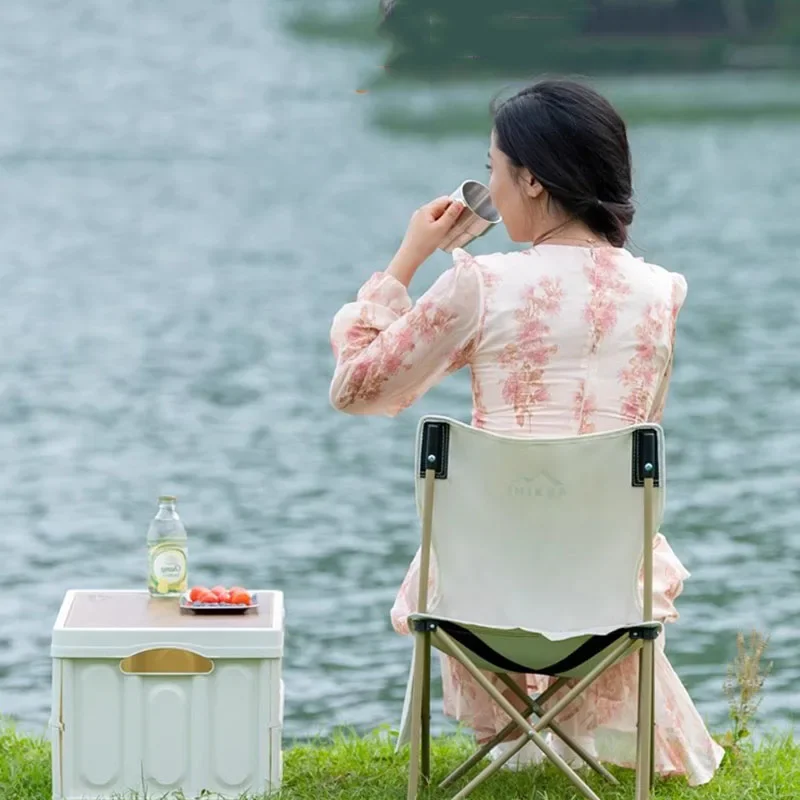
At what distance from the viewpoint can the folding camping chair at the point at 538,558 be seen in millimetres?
2424

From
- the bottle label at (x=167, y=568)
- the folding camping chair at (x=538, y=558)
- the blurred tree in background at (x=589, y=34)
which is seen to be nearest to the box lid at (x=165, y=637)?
the bottle label at (x=167, y=568)

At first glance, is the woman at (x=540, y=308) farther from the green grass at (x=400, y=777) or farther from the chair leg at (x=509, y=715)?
the green grass at (x=400, y=777)

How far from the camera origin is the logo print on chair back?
8.00 feet

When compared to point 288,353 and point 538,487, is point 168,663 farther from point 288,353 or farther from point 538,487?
point 288,353

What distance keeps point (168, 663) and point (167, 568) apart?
20cm

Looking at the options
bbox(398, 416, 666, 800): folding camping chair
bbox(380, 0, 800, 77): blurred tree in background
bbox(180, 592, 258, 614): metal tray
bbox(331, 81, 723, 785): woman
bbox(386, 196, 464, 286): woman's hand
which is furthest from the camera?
bbox(380, 0, 800, 77): blurred tree in background

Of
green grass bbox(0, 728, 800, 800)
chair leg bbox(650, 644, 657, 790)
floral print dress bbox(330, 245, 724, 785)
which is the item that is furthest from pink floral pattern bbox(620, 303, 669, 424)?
green grass bbox(0, 728, 800, 800)

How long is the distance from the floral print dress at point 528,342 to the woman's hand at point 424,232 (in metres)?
0.02

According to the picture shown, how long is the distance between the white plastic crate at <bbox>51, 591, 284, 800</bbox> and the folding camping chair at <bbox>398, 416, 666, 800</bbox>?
0.30m

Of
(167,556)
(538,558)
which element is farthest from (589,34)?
(538,558)

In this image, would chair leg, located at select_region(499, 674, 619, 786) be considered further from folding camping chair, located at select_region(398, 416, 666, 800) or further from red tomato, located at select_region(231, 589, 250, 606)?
red tomato, located at select_region(231, 589, 250, 606)

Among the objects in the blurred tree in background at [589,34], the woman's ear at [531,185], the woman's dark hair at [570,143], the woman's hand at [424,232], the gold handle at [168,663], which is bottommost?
the gold handle at [168,663]

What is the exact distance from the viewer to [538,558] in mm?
2475

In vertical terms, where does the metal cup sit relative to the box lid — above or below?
above
